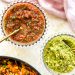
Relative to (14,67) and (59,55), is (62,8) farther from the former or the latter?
(14,67)

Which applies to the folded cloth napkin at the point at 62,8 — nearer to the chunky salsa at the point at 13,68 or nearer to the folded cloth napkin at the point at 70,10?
the folded cloth napkin at the point at 70,10

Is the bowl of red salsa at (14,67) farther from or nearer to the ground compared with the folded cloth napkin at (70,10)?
nearer to the ground

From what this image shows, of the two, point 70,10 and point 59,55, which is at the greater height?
point 70,10

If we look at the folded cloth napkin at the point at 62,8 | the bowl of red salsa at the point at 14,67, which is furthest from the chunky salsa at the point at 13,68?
the folded cloth napkin at the point at 62,8

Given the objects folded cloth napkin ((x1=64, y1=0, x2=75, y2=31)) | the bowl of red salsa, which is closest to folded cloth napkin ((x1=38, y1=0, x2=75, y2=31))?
folded cloth napkin ((x1=64, y1=0, x2=75, y2=31))

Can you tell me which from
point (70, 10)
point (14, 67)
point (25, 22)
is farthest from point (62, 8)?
point (14, 67)

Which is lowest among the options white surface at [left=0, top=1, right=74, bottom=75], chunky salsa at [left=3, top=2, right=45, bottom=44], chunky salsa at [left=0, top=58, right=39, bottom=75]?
chunky salsa at [left=0, top=58, right=39, bottom=75]

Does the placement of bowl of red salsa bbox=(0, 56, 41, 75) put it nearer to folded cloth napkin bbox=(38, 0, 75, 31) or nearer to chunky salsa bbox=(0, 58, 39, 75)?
chunky salsa bbox=(0, 58, 39, 75)
